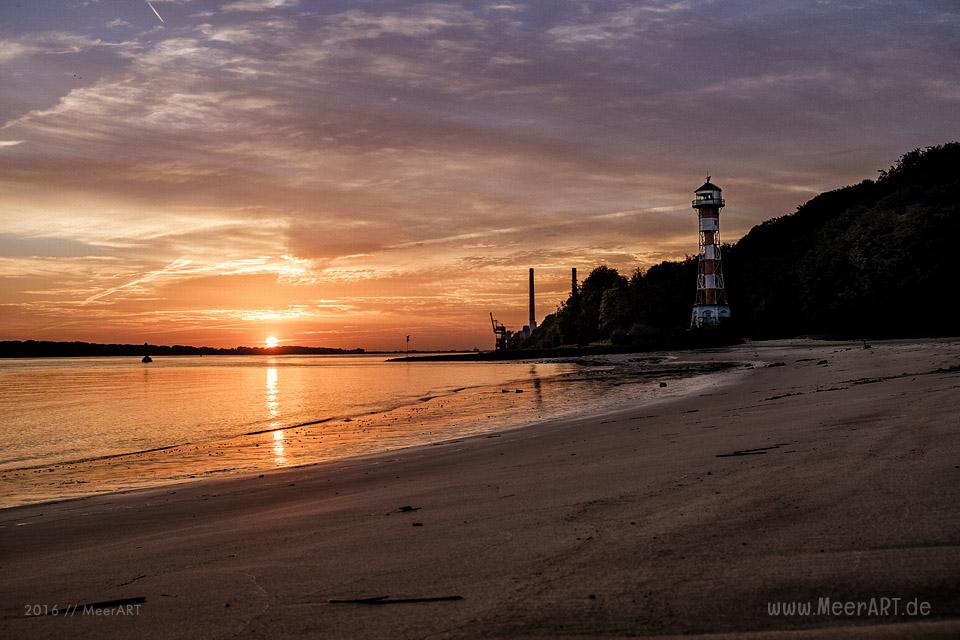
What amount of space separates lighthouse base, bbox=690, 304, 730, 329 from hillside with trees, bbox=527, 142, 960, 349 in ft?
5.93

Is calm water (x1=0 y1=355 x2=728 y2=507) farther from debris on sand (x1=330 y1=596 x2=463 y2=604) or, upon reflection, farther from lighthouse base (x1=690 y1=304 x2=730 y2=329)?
lighthouse base (x1=690 y1=304 x2=730 y2=329)

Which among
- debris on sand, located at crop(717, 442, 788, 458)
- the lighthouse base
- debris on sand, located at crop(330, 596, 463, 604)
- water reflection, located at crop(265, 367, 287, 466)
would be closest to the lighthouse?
the lighthouse base

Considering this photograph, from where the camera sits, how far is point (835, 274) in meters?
60.7

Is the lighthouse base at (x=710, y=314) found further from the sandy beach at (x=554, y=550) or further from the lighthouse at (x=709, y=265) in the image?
the sandy beach at (x=554, y=550)

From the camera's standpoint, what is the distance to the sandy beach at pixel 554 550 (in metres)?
3.32

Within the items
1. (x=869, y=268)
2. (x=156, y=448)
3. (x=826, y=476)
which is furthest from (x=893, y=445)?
(x=869, y=268)

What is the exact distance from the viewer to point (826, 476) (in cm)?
550

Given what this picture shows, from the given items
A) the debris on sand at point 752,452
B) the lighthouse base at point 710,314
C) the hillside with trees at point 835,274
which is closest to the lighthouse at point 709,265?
the lighthouse base at point 710,314

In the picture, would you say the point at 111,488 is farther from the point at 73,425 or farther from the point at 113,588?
the point at 73,425

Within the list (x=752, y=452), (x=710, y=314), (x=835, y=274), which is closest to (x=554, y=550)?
(x=752, y=452)

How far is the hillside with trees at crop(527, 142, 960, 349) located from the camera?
53.0 meters

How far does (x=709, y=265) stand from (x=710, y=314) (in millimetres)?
5701

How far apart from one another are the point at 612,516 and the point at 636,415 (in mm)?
10209

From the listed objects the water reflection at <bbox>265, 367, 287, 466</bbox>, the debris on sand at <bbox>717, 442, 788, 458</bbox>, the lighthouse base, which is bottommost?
the water reflection at <bbox>265, 367, 287, 466</bbox>
